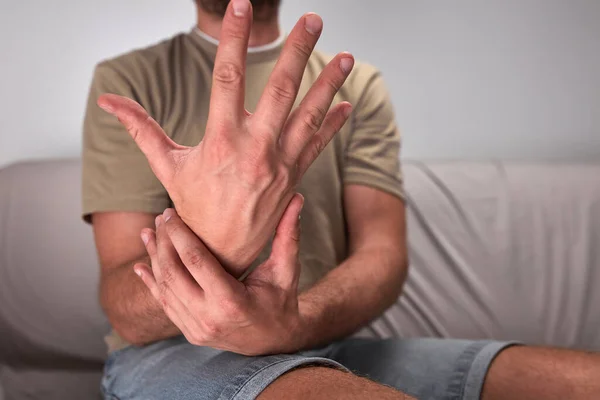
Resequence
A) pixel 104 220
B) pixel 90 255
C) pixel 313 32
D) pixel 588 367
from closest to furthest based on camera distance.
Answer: pixel 313 32
pixel 588 367
pixel 104 220
pixel 90 255

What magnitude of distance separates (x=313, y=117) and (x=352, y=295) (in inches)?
14.8

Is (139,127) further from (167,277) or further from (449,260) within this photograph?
(449,260)

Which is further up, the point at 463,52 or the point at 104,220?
the point at 463,52

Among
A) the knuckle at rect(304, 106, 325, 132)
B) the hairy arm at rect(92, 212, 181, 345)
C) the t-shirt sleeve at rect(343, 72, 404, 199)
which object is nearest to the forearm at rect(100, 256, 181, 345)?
the hairy arm at rect(92, 212, 181, 345)

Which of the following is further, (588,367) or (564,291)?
(564,291)

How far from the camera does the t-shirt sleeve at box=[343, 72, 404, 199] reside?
1163 mm

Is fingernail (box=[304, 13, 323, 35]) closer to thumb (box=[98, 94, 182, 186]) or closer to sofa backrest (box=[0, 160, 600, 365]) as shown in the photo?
thumb (box=[98, 94, 182, 186])

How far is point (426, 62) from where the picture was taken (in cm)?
173

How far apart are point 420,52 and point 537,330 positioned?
0.78 meters

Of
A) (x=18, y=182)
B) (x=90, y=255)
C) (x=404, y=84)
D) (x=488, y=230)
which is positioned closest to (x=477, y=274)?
(x=488, y=230)

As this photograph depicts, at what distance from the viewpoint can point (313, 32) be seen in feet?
2.24

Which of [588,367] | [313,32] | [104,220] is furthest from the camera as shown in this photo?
[104,220]

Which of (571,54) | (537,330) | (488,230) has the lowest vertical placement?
(537,330)

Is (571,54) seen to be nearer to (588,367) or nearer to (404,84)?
(404,84)
